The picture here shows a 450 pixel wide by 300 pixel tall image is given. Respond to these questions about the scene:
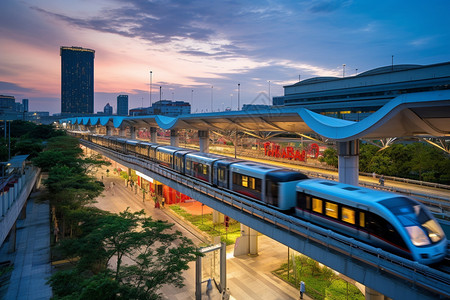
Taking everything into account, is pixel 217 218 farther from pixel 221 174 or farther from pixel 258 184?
pixel 258 184

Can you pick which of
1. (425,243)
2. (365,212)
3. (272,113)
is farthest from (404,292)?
(272,113)

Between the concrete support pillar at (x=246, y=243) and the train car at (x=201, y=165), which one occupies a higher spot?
the train car at (x=201, y=165)

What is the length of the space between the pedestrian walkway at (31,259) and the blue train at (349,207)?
1225cm

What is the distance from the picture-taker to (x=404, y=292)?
934 cm

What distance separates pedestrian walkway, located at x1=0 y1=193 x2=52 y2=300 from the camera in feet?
63.1

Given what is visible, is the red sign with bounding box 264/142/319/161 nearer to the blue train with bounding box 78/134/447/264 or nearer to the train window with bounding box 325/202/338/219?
the blue train with bounding box 78/134/447/264

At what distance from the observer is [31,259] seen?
24.2m

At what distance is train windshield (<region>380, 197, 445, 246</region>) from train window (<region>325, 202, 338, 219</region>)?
2224mm

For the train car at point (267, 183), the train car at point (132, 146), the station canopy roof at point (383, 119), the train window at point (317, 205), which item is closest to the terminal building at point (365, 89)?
the station canopy roof at point (383, 119)

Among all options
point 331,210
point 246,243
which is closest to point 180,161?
point 246,243

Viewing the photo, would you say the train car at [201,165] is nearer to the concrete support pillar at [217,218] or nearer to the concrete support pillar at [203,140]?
the concrete support pillar at [217,218]

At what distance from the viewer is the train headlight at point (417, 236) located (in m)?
10.3

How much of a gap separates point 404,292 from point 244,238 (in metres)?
15.7

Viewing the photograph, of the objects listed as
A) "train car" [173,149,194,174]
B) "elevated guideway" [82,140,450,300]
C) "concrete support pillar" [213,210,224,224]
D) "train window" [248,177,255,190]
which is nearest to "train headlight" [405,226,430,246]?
"elevated guideway" [82,140,450,300]
